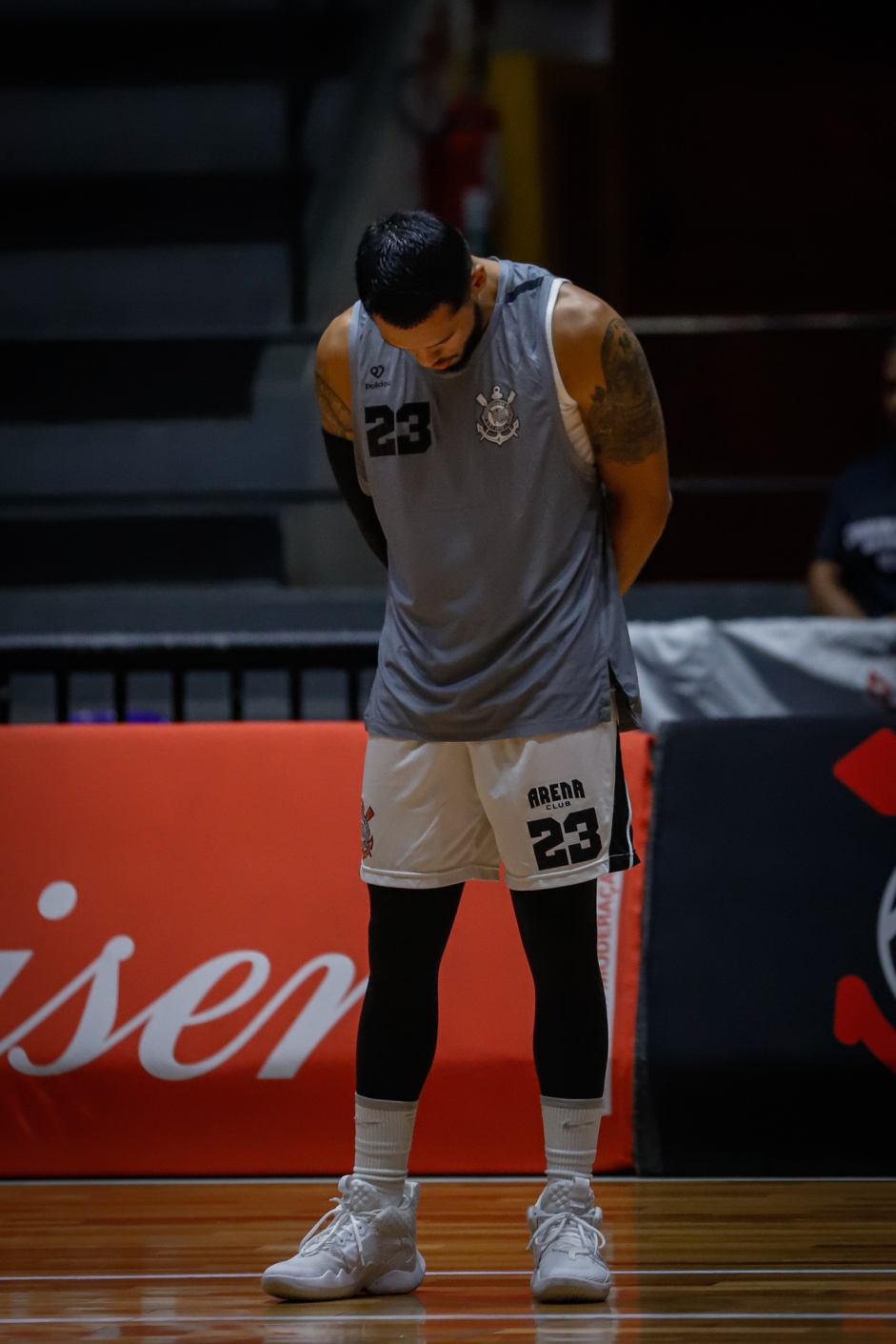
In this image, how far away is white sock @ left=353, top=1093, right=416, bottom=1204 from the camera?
7.76ft

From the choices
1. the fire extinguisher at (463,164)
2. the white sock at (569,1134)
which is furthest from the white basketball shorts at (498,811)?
the fire extinguisher at (463,164)

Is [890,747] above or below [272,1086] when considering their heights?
above

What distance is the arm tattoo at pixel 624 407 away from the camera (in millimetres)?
2328

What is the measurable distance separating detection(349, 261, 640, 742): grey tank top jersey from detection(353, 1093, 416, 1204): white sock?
0.56 meters

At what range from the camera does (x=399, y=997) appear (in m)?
2.38

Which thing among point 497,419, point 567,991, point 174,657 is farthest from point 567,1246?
point 174,657

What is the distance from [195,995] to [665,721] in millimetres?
1150

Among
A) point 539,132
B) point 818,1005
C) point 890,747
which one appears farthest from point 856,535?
point 539,132

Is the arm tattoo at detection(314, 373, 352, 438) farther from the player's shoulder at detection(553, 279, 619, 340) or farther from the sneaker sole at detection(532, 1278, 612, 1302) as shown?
the sneaker sole at detection(532, 1278, 612, 1302)

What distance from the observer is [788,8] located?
27.1ft

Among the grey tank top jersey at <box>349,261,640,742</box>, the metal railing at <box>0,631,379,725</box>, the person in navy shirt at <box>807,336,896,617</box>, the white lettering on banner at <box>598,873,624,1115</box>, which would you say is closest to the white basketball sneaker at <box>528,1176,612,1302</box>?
the grey tank top jersey at <box>349,261,640,742</box>

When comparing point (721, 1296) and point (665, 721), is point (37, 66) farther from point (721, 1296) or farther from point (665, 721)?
point (721, 1296)

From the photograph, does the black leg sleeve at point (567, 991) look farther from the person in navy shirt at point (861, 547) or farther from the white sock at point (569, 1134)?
the person in navy shirt at point (861, 547)

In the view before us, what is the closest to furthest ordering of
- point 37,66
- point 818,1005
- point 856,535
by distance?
1. point 818,1005
2. point 856,535
3. point 37,66
